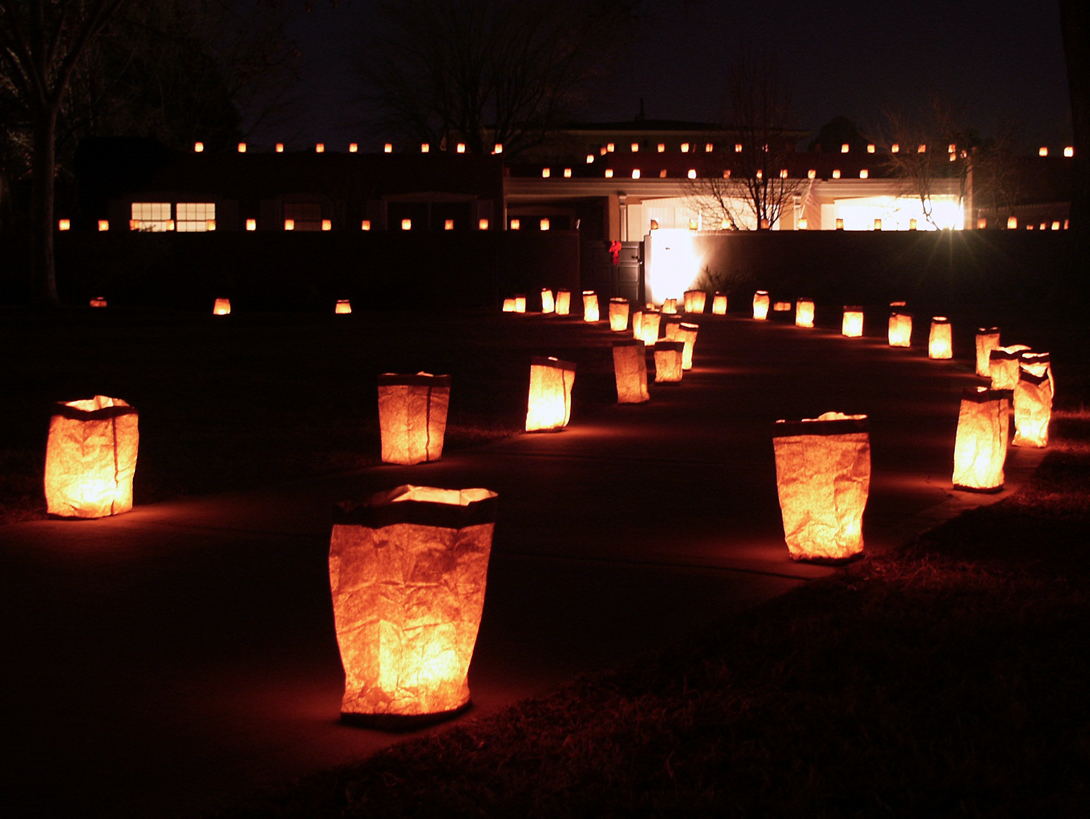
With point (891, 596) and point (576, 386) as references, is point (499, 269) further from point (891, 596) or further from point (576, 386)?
point (891, 596)

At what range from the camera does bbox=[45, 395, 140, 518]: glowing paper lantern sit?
6.90 m

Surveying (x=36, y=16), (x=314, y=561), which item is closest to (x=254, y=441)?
(x=314, y=561)

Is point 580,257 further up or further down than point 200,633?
further up

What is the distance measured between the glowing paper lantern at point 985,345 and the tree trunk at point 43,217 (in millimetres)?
17348

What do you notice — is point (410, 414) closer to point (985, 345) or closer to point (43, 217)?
point (985, 345)

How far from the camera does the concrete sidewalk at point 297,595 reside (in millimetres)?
3762

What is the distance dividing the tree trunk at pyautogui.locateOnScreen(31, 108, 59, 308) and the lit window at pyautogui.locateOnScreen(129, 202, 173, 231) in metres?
12.8

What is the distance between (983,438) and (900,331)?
13.7m

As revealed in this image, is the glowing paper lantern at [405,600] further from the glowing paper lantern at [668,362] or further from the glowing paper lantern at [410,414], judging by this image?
the glowing paper lantern at [668,362]

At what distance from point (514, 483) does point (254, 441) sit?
9.95 feet

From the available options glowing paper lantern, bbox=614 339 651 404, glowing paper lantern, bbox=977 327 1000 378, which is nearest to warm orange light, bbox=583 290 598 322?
glowing paper lantern, bbox=977 327 1000 378

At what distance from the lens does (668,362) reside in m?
15.2

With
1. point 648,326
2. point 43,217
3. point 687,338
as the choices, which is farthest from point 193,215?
point 687,338

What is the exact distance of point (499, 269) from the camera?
3341cm
